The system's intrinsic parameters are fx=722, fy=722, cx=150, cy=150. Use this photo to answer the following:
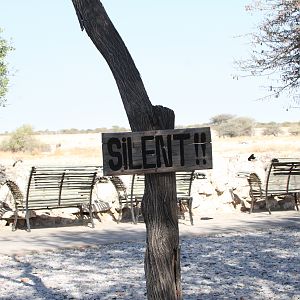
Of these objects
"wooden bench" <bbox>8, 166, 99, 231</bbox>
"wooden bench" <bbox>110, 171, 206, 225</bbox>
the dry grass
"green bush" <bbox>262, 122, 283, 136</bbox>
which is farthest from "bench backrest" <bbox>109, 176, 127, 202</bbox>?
"green bush" <bbox>262, 122, 283, 136</bbox>

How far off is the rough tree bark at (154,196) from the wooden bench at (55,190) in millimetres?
5929

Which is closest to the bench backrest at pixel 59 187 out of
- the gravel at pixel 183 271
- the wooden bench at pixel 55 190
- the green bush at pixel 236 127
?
the wooden bench at pixel 55 190

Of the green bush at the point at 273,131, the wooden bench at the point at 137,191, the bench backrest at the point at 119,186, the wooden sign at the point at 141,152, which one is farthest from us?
the green bush at the point at 273,131

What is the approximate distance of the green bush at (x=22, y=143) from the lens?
5234cm

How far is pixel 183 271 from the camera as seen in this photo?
7.32m

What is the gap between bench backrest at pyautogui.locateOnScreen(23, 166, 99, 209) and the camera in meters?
10.6

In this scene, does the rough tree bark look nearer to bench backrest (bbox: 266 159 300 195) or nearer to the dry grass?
bench backrest (bbox: 266 159 300 195)

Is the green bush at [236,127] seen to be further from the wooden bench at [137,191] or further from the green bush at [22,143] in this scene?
the wooden bench at [137,191]

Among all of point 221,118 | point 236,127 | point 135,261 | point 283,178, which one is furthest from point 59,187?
point 221,118

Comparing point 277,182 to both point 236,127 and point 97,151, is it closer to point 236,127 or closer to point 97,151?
point 97,151

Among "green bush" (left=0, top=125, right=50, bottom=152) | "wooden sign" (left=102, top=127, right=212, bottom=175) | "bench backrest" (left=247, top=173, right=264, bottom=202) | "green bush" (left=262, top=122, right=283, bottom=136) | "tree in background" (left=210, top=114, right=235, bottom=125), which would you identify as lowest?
"bench backrest" (left=247, top=173, right=264, bottom=202)

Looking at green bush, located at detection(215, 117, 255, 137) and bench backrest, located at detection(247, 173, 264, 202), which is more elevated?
green bush, located at detection(215, 117, 255, 137)

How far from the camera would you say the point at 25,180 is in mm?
12016

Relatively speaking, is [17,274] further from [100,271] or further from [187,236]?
[187,236]
